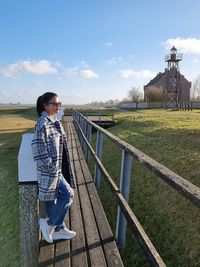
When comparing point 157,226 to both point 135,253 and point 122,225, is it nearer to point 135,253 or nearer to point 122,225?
point 135,253

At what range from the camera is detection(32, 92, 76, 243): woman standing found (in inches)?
134

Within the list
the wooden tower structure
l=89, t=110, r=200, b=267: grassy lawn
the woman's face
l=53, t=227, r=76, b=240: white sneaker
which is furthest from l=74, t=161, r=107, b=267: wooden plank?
the wooden tower structure

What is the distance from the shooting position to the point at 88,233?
401cm

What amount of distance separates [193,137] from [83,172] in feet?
16.2

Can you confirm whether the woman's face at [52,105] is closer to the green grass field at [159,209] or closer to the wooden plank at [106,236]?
the wooden plank at [106,236]

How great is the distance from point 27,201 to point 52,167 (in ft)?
1.43

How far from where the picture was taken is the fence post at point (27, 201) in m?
3.36

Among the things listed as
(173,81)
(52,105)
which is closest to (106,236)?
(52,105)

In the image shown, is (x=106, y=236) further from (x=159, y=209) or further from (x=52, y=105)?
(x=159, y=209)

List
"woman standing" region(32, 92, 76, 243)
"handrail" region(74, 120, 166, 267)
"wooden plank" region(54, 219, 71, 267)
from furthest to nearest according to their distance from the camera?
"woman standing" region(32, 92, 76, 243) → "wooden plank" region(54, 219, 71, 267) → "handrail" region(74, 120, 166, 267)

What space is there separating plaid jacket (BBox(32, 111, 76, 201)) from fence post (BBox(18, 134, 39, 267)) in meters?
0.07

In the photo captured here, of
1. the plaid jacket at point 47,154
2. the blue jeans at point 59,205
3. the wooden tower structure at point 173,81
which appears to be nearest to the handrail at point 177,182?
the plaid jacket at point 47,154

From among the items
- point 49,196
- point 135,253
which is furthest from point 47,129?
point 135,253

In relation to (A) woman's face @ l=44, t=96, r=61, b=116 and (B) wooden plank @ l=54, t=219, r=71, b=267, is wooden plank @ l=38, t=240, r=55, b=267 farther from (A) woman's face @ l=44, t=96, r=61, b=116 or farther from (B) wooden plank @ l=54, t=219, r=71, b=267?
(A) woman's face @ l=44, t=96, r=61, b=116
